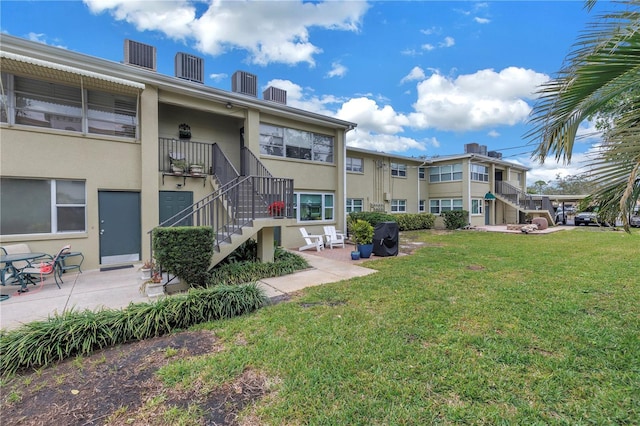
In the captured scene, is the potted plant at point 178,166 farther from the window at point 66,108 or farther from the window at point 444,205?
the window at point 444,205

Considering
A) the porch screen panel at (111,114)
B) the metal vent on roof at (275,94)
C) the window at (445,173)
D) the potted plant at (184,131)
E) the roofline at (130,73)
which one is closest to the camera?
the roofline at (130,73)

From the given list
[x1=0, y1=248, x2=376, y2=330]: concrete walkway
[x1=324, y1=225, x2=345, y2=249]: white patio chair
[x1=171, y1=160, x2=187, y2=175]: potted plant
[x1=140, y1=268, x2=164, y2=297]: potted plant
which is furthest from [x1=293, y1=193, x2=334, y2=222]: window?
[x1=140, y1=268, x2=164, y2=297]: potted plant

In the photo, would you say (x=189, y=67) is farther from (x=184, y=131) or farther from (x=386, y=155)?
(x=386, y=155)

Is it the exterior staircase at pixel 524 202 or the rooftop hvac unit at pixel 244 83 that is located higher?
the rooftop hvac unit at pixel 244 83

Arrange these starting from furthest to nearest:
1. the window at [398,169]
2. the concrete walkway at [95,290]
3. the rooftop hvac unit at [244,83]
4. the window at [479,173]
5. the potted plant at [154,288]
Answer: the window at [479,173] < the window at [398,169] < the rooftop hvac unit at [244,83] < the potted plant at [154,288] < the concrete walkway at [95,290]

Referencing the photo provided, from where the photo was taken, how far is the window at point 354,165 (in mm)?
16858

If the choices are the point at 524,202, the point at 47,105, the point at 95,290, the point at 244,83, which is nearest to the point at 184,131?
the point at 47,105

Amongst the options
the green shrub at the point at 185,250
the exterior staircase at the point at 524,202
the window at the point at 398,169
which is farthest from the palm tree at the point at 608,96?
the exterior staircase at the point at 524,202

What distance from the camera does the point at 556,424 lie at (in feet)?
7.28

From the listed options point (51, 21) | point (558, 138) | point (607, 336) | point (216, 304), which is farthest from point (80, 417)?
point (51, 21)

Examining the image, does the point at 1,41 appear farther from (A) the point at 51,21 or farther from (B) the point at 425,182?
(B) the point at 425,182

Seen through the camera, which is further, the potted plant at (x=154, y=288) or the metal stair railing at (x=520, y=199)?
the metal stair railing at (x=520, y=199)

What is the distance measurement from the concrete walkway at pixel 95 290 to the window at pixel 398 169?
42.5 feet

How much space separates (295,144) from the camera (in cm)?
1195
